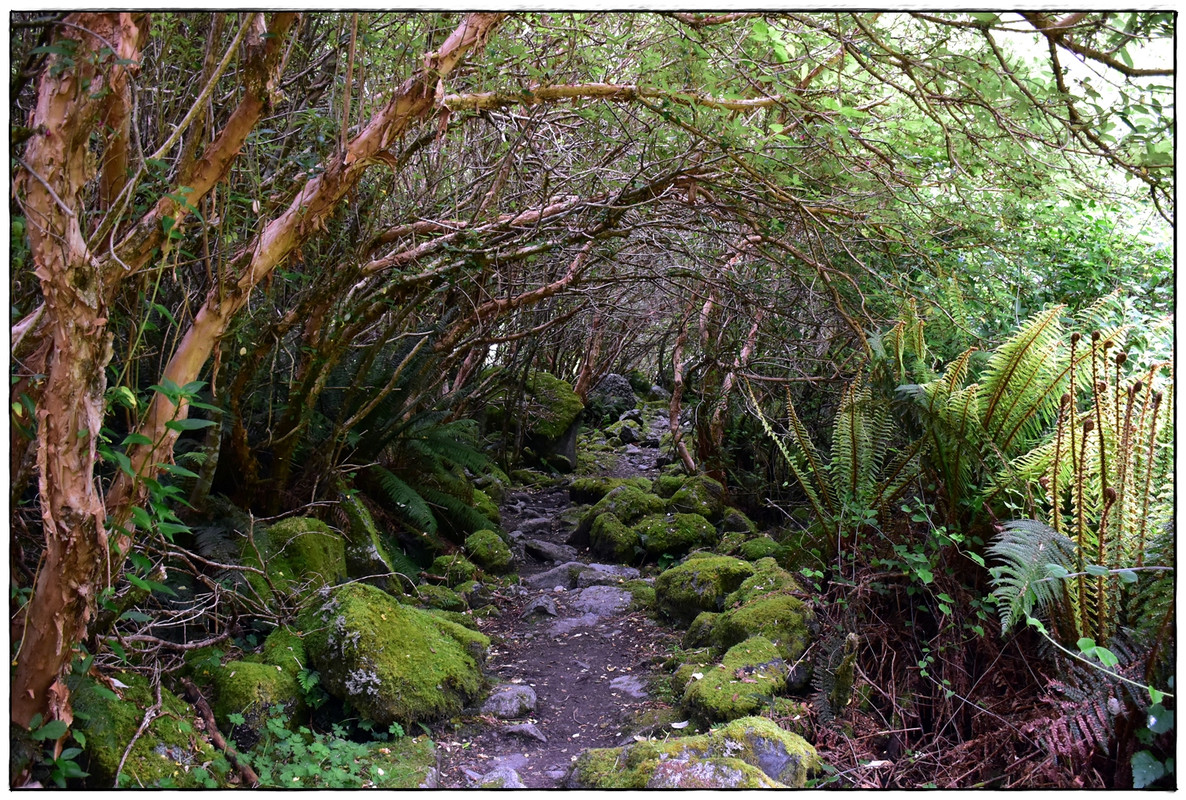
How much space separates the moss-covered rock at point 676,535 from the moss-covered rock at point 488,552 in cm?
110

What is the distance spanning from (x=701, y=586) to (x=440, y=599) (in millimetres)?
1634

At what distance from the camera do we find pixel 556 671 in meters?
3.97

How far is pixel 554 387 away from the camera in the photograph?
34.6ft

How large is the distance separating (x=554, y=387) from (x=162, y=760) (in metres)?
8.41

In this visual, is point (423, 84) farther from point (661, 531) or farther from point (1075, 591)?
point (661, 531)

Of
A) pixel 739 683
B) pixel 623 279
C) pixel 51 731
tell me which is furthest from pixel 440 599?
pixel 51 731

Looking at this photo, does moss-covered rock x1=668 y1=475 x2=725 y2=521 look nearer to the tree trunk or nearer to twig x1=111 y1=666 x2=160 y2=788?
twig x1=111 y1=666 x2=160 y2=788

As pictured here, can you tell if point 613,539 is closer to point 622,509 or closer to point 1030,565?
point 622,509

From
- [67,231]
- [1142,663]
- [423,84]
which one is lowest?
[1142,663]

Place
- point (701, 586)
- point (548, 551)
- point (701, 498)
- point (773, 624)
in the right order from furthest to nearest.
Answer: point (701, 498) < point (548, 551) < point (701, 586) < point (773, 624)

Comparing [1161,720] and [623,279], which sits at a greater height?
[623,279]

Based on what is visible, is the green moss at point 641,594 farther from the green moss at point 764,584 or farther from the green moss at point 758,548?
the green moss at point 764,584

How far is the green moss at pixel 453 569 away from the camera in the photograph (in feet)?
17.2

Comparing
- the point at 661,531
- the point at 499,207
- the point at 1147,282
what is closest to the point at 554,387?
the point at 661,531
